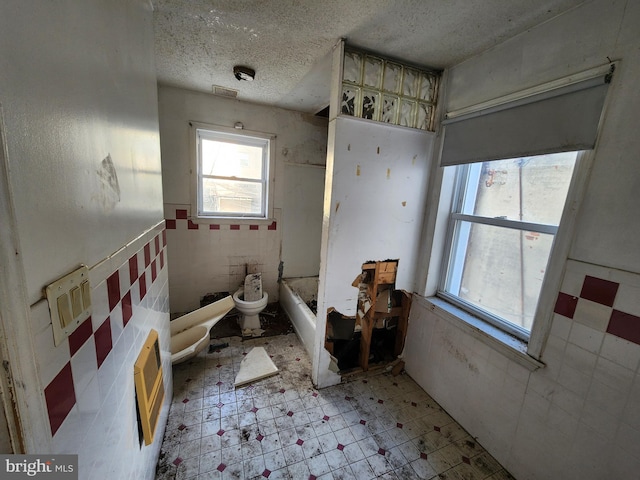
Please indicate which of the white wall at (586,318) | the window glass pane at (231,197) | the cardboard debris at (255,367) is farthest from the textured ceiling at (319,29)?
the cardboard debris at (255,367)

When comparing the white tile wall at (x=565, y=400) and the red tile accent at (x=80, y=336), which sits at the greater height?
the red tile accent at (x=80, y=336)

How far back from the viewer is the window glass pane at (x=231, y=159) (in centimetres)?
Answer: 260

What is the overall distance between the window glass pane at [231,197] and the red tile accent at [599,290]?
2.67 m

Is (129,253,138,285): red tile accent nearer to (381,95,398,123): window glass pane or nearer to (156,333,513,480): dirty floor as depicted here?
(156,333,513,480): dirty floor

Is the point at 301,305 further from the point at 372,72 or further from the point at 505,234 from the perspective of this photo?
the point at 372,72

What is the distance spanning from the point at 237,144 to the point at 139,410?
244 centimetres

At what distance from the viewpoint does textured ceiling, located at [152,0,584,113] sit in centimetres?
117

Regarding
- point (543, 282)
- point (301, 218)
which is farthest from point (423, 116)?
point (301, 218)

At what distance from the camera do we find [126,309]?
2.78 ft

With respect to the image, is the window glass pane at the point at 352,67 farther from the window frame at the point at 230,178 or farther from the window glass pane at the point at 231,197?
the window glass pane at the point at 231,197

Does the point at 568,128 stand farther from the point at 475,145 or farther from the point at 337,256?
the point at 337,256

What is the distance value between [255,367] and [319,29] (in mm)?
2372

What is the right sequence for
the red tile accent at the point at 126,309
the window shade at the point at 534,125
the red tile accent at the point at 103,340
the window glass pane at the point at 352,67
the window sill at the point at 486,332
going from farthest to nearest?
the window glass pane at the point at 352,67 < the window sill at the point at 486,332 < the window shade at the point at 534,125 < the red tile accent at the point at 126,309 < the red tile accent at the point at 103,340

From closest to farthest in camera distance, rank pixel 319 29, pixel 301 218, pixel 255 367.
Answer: pixel 319 29, pixel 255 367, pixel 301 218
